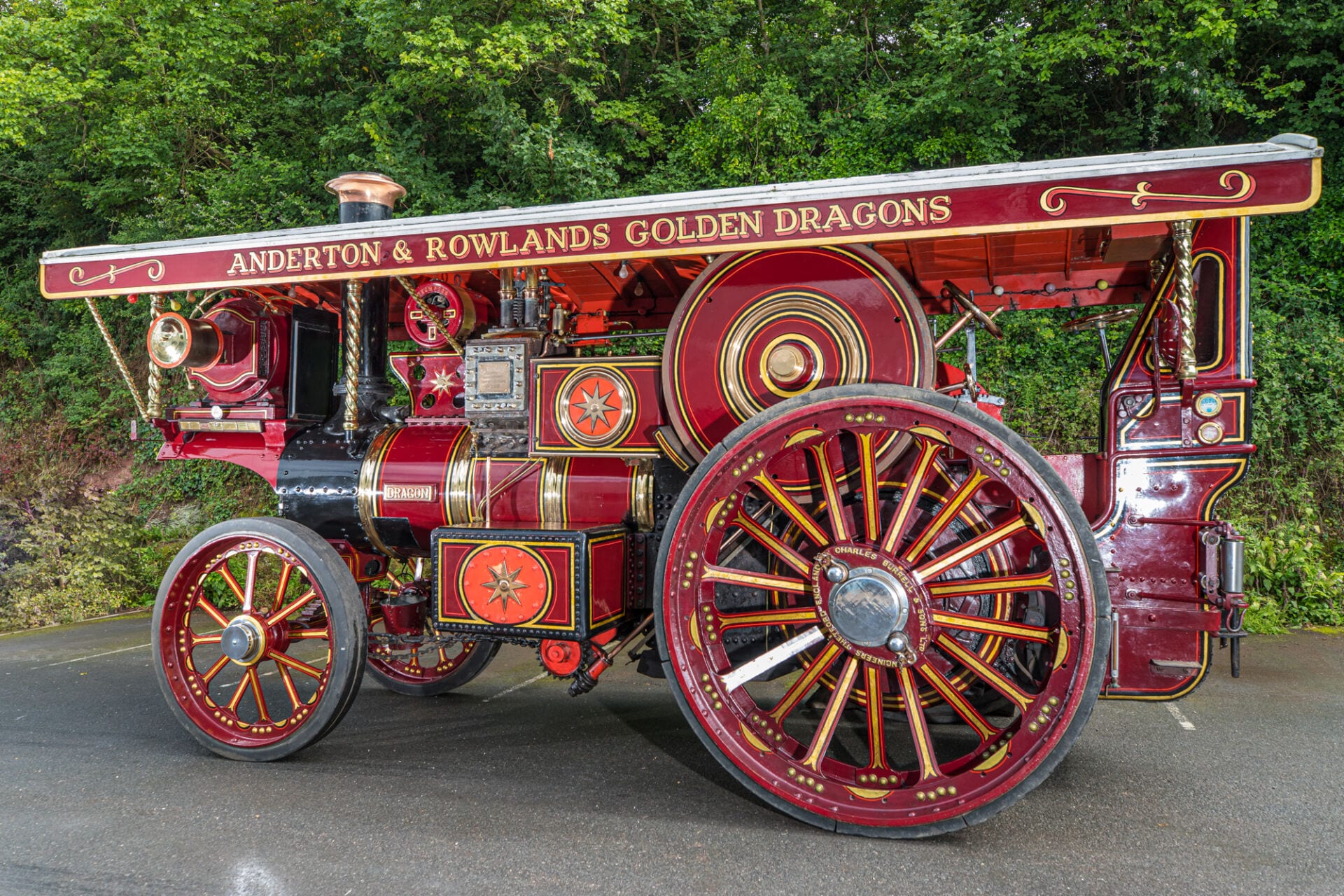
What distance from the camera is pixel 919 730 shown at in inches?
89.7

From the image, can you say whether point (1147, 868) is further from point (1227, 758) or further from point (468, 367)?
point (468, 367)

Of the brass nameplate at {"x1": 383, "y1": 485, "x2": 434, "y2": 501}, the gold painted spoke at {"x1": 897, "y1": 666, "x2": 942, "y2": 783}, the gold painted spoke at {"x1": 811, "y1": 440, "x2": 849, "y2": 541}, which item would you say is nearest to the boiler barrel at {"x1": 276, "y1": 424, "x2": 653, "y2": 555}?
the brass nameplate at {"x1": 383, "y1": 485, "x2": 434, "y2": 501}

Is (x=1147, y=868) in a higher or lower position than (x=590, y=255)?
lower

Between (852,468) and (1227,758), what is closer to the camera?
(852,468)

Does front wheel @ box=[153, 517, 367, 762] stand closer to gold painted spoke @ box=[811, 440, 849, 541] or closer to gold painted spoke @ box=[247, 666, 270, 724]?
gold painted spoke @ box=[247, 666, 270, 724]

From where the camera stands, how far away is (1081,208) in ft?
7.33

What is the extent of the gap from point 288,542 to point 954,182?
8.36 feet

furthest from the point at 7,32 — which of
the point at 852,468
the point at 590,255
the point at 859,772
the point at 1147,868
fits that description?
the point at 1147,868

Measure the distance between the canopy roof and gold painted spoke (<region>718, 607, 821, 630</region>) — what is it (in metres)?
1.10

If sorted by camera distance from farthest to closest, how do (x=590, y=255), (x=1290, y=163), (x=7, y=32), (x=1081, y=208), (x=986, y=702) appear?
(x=7, y=32) → (x=986, y=702) → (x=590, y=255) → (x=1081, y=208) → (x=1290, y=163)

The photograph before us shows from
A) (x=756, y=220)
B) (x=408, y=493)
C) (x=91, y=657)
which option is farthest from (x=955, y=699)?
(x=91, y=657)

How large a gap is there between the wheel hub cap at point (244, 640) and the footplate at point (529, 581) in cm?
72

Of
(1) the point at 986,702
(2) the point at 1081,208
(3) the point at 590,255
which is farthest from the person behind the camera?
(1) the point at 986,702

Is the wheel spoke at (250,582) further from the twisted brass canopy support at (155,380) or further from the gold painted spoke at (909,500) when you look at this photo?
the gold painted spoke at (909,500)
